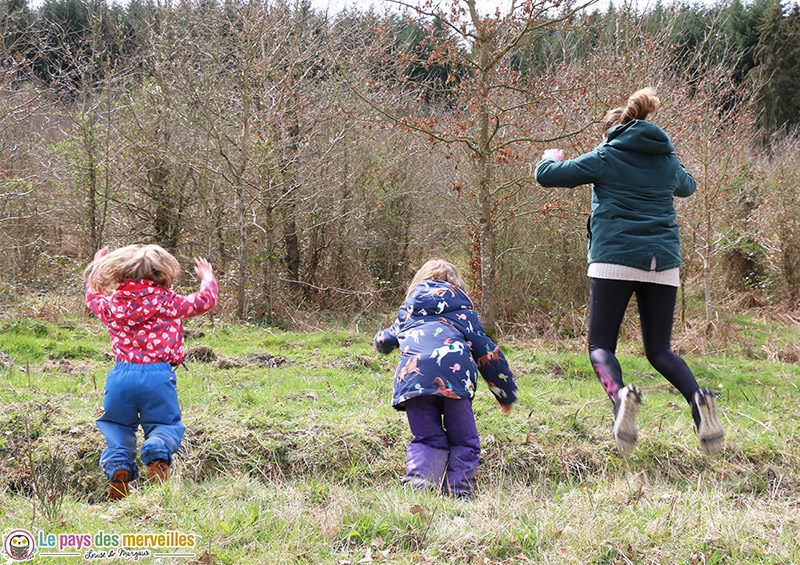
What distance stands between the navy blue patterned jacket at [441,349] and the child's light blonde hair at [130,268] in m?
1.40

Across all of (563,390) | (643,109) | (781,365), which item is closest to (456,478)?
(643,109)

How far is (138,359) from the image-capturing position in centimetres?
363

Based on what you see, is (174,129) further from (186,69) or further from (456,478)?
(456,478)

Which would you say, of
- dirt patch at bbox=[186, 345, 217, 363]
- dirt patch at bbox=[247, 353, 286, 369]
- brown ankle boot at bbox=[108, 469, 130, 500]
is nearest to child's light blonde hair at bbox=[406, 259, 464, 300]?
brown ankle boot at bbox=[108, 469, 130, 500]

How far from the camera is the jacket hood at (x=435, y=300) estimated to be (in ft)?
12.9

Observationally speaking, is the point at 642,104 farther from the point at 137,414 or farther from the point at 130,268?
the point at 137,414

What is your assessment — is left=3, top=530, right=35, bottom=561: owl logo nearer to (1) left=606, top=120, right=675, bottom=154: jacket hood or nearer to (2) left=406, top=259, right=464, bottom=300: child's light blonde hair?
(2) left=406, top=259, right=464, bottom=300: child's light blonde hair

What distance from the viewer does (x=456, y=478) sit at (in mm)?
3787

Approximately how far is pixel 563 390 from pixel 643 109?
339 cm

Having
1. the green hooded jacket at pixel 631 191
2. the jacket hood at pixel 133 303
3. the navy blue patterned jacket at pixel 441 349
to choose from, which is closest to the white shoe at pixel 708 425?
the green hooded jacket at pixel 631 191

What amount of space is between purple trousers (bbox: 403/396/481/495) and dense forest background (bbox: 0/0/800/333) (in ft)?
18.9

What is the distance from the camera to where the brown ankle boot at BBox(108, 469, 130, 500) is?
3549 mm

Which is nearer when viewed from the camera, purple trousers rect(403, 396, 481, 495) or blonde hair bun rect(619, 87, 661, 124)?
blonde hair bun rect(619, 87, 661, 124)

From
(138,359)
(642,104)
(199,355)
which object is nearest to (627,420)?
(642,104)
